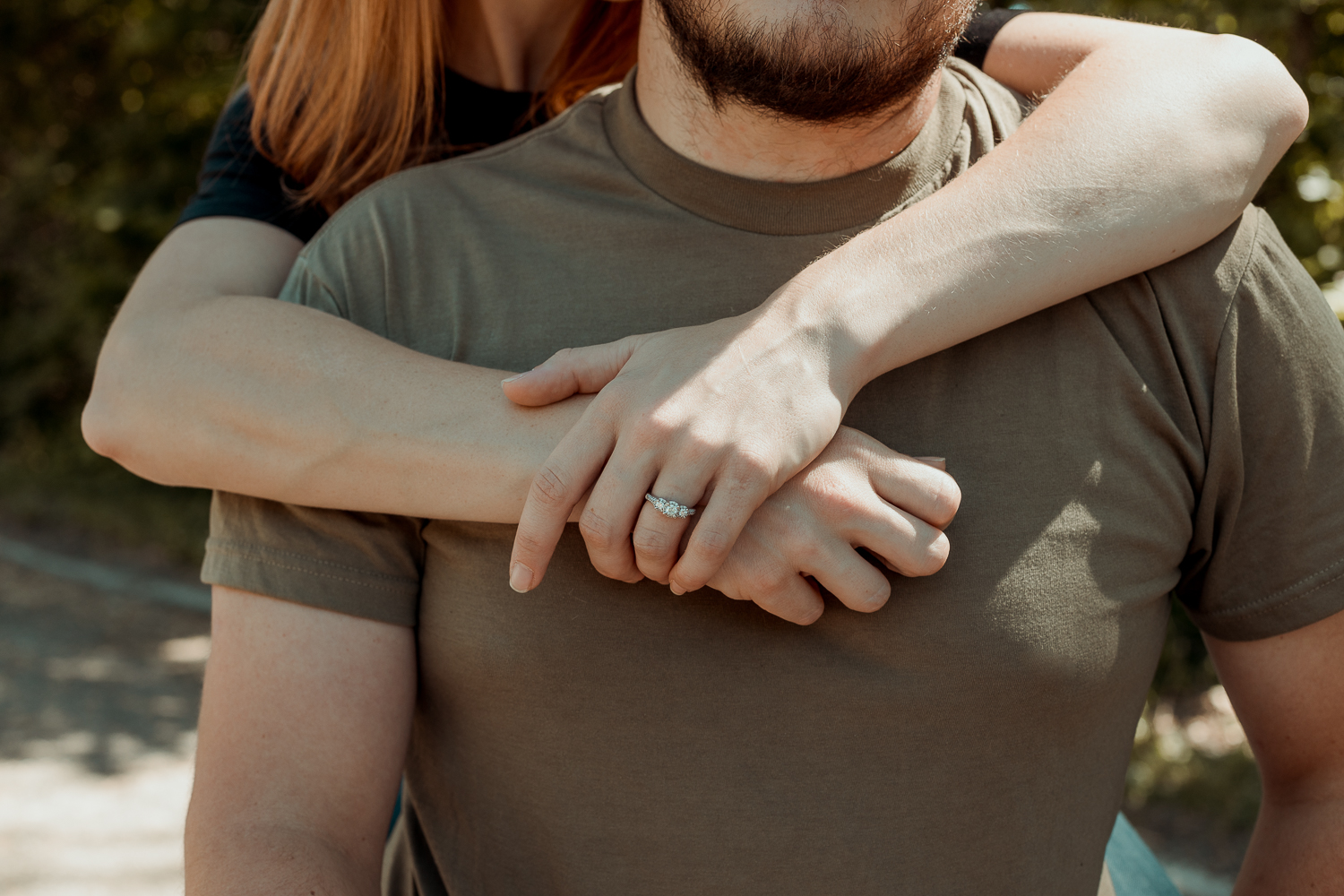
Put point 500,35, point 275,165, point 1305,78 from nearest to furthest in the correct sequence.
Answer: point 275,165 → point 500,35 → point 1305,78

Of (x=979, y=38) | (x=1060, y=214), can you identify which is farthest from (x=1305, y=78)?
(x=1060, y=214)

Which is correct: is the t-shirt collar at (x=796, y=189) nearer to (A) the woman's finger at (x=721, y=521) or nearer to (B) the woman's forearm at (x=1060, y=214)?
(B) the woman's forearm at (x=1060, y=214)

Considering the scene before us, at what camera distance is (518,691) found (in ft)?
4.29

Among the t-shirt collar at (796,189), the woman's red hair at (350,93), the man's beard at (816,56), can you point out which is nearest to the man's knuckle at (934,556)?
the t-shirt collar at (796,189)

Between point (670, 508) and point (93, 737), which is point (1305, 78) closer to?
point (670, 508)

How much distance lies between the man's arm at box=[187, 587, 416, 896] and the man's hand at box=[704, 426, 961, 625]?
16.9 inches

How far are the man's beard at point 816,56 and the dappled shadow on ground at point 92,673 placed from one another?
4.88 metres

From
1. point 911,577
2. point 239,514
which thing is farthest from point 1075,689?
point 239,514

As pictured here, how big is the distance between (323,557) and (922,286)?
81 cm

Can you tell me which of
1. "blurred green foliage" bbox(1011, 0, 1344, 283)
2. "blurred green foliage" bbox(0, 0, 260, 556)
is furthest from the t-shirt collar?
"blurred green foliage" bbox(0, 0, 260, 556)

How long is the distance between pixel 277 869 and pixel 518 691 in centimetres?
33

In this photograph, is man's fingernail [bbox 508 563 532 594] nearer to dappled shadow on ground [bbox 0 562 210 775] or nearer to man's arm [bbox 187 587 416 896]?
man's arm [bbox 187 587 416 896]

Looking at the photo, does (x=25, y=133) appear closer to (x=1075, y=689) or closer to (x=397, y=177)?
(x=397, y=177)

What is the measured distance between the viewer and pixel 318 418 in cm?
133
